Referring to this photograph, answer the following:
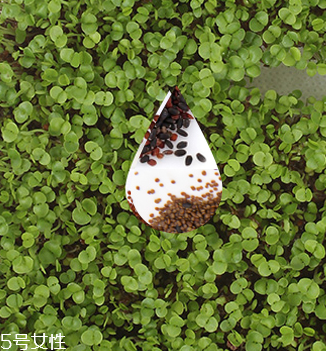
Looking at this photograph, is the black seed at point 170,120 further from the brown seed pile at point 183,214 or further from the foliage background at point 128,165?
the brown seed pile at point 183,214

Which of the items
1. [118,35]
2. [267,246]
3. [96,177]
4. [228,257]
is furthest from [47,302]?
[118,35]

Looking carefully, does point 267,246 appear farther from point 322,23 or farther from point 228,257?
point 322,23

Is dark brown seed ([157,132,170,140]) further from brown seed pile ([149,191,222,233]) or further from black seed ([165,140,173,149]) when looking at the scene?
brown seed pile ([149,191,222,233])

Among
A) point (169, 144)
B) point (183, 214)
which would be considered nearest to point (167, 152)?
point (169, 144)

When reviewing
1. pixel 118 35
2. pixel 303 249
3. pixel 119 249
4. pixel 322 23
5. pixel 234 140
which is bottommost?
pixel 119 249

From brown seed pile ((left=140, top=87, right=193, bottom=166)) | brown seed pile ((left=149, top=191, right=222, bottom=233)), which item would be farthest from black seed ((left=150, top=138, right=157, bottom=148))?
brown seed pile ((left=149, top=191, right=222, bottom=233))

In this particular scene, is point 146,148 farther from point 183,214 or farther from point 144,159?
point 183,214
